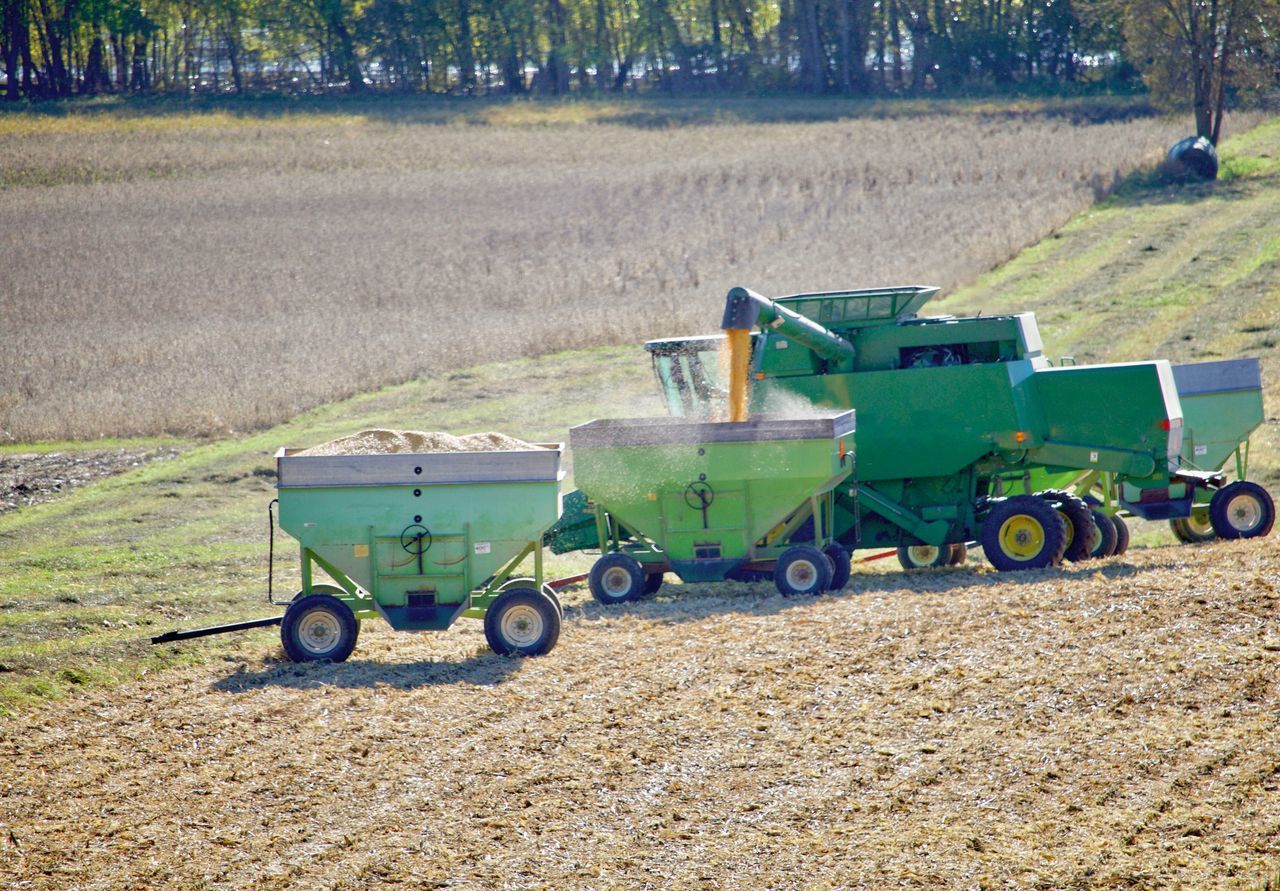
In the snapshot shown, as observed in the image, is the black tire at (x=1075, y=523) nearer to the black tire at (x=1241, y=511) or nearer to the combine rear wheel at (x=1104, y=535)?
the combine rear wheel at (x=1104, y=535)

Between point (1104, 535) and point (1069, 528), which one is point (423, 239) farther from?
point (1069, 528)

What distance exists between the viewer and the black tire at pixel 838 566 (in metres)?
13.9

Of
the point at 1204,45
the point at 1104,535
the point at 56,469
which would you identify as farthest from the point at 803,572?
the point at 1204,45

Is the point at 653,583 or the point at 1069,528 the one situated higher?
the point at 1069,528

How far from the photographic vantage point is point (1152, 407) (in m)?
14.2

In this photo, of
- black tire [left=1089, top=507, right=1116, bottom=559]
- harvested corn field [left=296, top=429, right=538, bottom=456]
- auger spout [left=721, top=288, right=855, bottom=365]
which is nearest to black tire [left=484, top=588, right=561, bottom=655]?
harvested corn field [left=296, top=429, right=538, bottom=456]

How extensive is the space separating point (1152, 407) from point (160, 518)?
41.1ft

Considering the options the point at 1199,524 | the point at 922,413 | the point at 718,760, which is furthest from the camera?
the point at 1199,524

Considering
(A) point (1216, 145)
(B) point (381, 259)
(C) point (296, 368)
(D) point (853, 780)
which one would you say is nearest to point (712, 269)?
(B) point (381, 259)

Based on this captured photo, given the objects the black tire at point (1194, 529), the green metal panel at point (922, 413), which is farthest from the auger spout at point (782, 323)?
the black tire at point (1194, 529)

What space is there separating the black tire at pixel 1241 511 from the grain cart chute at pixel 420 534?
8.12 m

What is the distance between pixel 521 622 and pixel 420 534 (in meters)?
1.10

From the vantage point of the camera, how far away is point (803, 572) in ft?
44.5

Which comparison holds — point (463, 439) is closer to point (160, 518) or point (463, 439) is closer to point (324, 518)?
point (324, 518)
